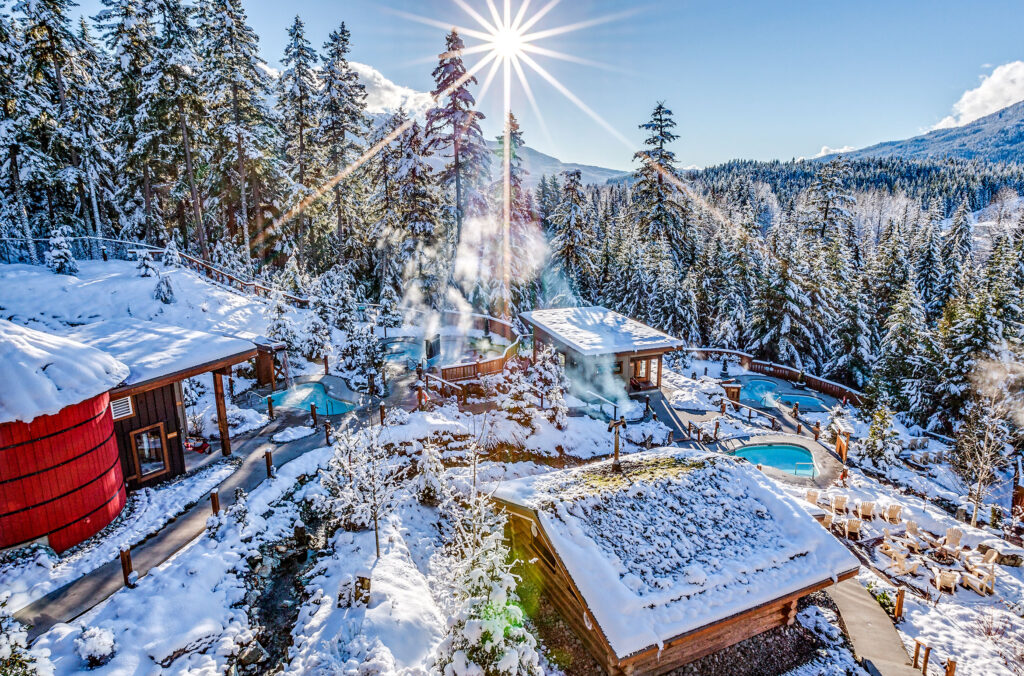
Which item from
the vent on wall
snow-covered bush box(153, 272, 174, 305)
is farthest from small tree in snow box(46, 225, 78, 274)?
the vent on wall

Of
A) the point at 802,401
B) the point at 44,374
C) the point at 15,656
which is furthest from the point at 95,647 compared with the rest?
the point at 802,401

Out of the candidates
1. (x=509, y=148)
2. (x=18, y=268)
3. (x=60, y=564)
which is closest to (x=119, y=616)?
(x=60, y=564)

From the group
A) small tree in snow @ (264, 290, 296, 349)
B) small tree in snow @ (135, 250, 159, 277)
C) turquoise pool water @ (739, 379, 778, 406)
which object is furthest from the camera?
turquoise pool water @ (739, 379, 778, 406)

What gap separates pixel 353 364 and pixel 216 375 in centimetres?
796

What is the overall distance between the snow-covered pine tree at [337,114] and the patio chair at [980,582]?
115 feet

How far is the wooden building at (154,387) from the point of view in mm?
11639

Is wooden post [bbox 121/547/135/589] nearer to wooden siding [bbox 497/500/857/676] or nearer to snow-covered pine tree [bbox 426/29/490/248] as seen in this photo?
wooden siding [bbox 497/500/857/676]

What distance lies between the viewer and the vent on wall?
37.7 feet

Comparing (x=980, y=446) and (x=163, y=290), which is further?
(x=163, y=290)

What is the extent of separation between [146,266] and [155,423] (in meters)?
14.5

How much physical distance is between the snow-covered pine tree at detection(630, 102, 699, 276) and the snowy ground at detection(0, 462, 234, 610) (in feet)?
112

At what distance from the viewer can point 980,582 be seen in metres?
12.9

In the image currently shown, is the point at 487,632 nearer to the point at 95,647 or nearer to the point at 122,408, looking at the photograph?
the point at 95,647

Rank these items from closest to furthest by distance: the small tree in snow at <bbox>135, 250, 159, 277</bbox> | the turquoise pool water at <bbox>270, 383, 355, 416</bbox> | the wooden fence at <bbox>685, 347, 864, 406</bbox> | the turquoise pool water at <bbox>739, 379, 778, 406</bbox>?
the turquoise pool water at <bbox>270, 383, 355, 416</bbox>
the small tree in snow at <bbox>135, 250, 159, 277</bbox>
the turquoise pool water at <bbox>739, 379, 778, 406</bbox>
the wooden fence at <bbox>685, 347, 864, 406</bbox>
